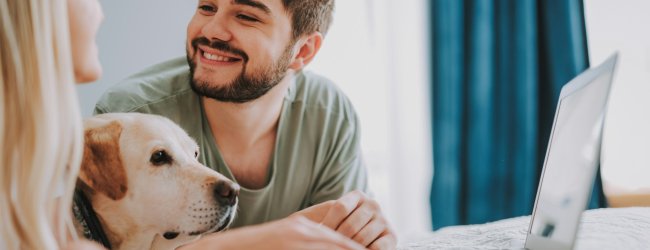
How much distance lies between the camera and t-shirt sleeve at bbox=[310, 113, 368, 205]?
42.0 inches

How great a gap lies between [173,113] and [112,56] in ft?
0.38

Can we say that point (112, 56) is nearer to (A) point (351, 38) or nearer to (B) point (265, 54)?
(B) point (265, 54)

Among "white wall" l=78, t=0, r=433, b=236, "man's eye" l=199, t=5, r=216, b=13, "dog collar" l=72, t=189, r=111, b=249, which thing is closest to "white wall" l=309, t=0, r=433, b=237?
"white wall" l=78, t=0, r=433, b=236

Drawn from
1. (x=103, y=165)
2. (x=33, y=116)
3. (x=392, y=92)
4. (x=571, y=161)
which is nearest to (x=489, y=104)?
(x=392, y=92)

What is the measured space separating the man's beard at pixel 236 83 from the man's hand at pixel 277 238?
27 centimetres

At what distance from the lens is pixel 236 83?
0.91 m

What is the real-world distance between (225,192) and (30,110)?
259mm

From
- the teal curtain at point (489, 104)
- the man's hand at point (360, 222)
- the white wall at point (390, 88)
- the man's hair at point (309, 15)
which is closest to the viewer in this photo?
the man's hand at point (360, 222)

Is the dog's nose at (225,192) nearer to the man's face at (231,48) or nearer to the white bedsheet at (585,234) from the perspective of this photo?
the man's face at (231,48)

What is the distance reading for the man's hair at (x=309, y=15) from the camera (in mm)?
995

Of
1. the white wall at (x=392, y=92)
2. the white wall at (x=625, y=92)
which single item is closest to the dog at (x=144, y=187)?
the white wall at (x=392, y=92)

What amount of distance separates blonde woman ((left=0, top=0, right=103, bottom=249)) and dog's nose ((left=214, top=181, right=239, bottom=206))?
20 centimetres

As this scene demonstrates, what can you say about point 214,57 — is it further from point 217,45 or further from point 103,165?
point 103,165

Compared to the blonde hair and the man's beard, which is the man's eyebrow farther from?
the blonde hair
